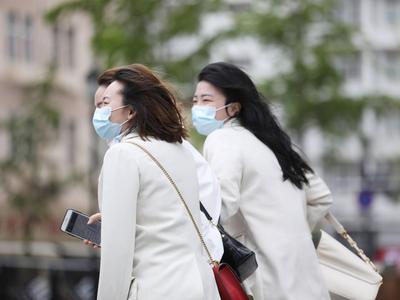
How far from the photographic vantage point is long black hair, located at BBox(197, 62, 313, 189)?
5953mm

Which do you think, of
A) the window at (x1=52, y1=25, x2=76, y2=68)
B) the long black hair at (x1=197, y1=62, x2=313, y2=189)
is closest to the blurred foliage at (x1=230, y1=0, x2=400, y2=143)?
the window at (x1=52, y1=25, x2=76, y2=68)

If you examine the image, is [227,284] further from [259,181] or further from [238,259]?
[259,181]

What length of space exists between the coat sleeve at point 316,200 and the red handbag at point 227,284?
1431 millimetres

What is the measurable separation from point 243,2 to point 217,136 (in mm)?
45107

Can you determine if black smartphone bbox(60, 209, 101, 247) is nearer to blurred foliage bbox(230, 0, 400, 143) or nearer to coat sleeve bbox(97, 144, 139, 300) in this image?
coat sleeve bbox(97, 144, 139, 300)

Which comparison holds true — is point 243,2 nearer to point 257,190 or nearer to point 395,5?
point 395,5

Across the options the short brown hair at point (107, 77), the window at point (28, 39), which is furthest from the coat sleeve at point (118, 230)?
the window at point (28, 39)

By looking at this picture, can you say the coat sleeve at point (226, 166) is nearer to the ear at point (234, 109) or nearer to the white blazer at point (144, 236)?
the ear at point (234, 109)

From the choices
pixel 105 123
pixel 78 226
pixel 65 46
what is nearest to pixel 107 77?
pixel 105 123

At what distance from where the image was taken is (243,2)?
166 ft

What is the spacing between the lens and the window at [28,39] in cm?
3781

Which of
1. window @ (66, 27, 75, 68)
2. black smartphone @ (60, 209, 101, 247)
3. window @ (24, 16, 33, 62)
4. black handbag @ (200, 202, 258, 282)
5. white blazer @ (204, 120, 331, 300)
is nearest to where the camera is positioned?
black smartphone @ (60, 209, 101, 247)

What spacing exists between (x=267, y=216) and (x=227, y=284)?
962 millimetres

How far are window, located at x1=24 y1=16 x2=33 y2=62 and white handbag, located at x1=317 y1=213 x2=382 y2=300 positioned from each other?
106 ft
